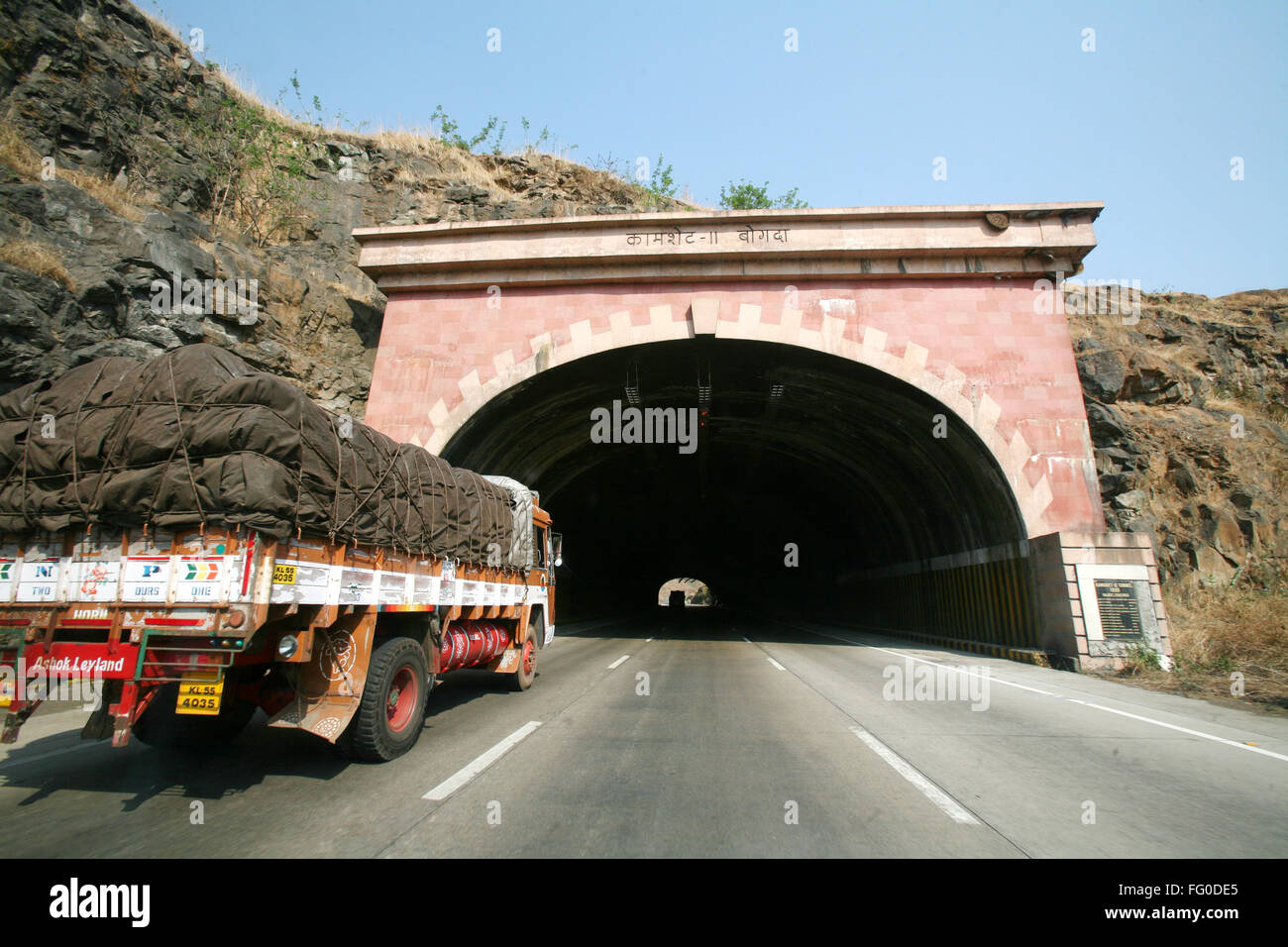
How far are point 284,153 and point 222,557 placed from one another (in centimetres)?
2222

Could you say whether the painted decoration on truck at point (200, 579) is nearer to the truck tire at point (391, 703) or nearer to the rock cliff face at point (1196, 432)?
the truck tire at point (391, 703)

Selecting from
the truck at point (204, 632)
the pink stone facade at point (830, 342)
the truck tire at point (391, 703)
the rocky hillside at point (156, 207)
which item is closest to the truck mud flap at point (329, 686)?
the truck at point (204, 632)

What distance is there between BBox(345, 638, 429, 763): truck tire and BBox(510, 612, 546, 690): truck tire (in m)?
3.50

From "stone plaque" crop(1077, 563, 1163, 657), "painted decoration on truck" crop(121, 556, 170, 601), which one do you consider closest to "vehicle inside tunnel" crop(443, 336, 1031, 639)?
"stone plaque" crop(1077, 563, 1163, 657)

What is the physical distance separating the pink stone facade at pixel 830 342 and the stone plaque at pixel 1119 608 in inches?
67.4

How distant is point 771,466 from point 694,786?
25.3 meters

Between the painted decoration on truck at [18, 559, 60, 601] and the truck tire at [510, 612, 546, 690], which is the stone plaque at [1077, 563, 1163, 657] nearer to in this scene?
the truck tire at [510, 612, 546, 690]

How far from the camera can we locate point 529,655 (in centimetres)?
1044

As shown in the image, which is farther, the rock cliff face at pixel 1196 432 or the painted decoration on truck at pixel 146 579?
the rock cliff face at pixel 1196 432

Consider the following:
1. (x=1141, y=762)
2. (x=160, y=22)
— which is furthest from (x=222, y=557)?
(x=160, y=22)

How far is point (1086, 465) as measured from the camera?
15469 millimetres

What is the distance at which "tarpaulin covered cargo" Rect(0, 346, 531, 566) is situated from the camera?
177 inches

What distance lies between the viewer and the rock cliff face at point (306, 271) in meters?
12.1

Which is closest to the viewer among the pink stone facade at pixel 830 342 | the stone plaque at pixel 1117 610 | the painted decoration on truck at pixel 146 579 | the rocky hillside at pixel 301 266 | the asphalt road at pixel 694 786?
the asphalt road at pixel 694 786
